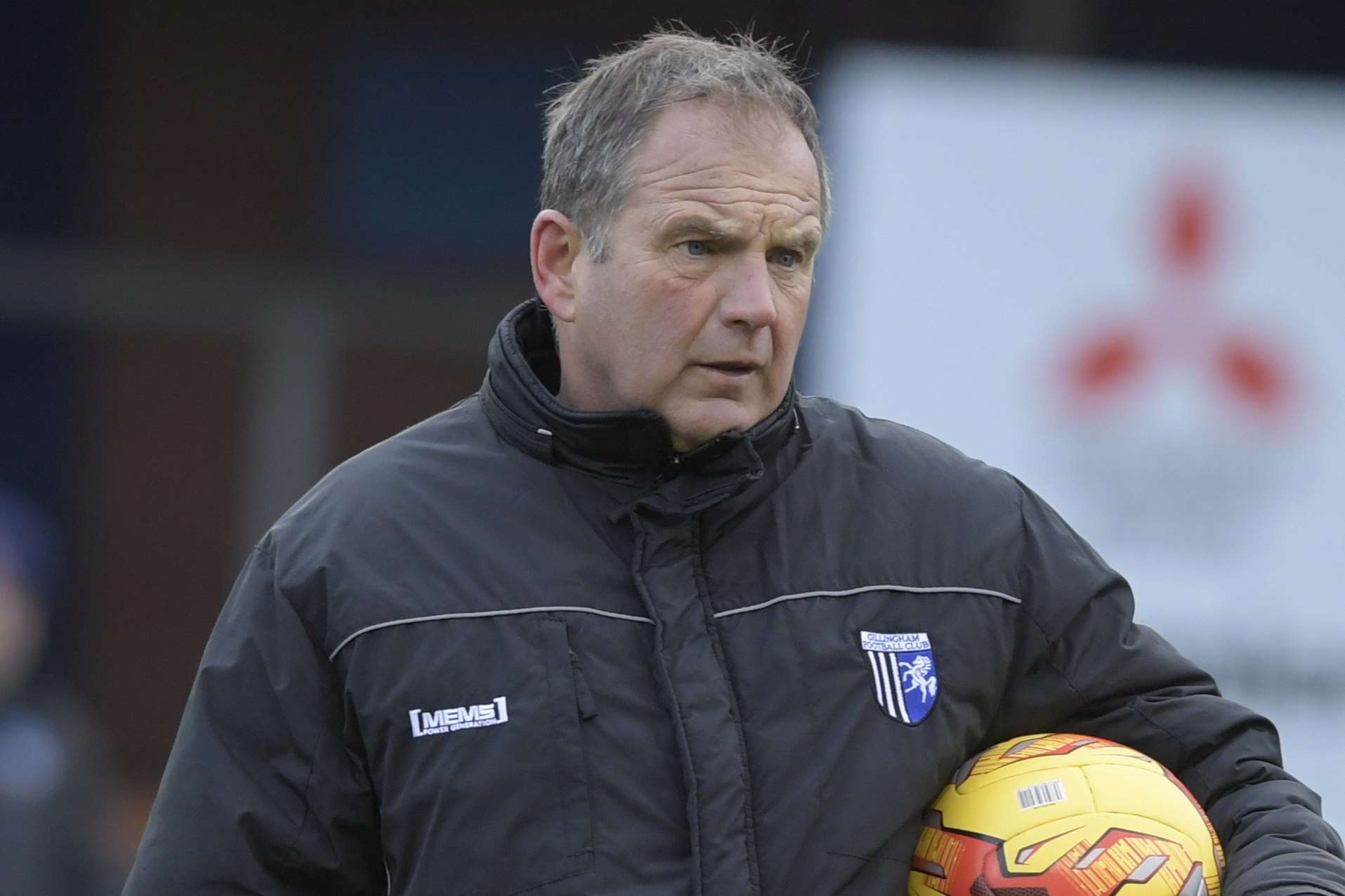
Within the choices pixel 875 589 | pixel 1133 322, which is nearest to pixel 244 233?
pixel 1133 322

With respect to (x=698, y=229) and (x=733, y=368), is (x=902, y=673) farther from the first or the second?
(x=698, y=229)

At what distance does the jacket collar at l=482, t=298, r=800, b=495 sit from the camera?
9.52 feet

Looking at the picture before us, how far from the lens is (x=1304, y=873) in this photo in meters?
2.69

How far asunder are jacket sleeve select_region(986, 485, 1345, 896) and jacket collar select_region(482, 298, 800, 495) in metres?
0.42

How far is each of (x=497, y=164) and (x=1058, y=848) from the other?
5837 millimetres

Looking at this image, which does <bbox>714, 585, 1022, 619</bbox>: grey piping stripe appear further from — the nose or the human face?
the nose

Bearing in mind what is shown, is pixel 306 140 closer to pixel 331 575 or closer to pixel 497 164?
pixel 497 164

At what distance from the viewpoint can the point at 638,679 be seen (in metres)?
2.80

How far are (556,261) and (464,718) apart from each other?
28.8 inches

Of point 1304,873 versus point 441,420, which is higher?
point 441,420

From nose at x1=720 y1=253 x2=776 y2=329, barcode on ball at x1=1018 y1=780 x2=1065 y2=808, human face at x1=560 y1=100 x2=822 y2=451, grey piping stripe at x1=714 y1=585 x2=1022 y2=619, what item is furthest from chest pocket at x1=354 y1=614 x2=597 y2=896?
barcode on ball at x1=1018 y1=780 x2=1065 y2=808

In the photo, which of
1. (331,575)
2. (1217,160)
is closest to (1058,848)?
(331,575)

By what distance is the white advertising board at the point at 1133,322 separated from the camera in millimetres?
6160

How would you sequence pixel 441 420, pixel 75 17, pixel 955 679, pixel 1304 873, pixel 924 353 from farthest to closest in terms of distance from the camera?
pixel 75 17 < pixel 924 353 < pixel 441 420 < pixel 955 679 < pixel 1304 873
